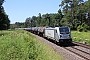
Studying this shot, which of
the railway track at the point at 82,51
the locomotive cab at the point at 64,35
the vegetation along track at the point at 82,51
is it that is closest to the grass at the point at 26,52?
the railway track at the point at 82,51

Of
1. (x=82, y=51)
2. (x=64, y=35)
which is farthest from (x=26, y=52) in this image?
(x=64, y=35)

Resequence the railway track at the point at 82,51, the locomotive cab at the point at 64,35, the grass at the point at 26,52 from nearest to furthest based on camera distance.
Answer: the grass at the point at 26,52, the railway track at the point at 82,51, the locomotive cab at the point at 64,35

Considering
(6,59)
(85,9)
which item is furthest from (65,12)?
(6,59)

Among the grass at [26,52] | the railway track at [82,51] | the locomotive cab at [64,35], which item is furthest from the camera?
the locomotive cab at [64,35]

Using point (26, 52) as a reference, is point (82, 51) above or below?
below

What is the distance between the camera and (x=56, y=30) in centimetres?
2986

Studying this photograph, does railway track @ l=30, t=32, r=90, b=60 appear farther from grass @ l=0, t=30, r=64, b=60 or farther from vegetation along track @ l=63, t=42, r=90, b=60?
grass @ l=0, t=30, r=64, b=60

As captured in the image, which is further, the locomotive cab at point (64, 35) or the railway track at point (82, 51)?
the locomotive cab at point (64, 35)

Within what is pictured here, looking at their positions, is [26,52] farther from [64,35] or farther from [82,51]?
[64,35]

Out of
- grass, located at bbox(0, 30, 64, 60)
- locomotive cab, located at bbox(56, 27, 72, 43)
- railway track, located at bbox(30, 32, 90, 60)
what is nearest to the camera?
grass, located at bbox(0, 30, 64, 60)

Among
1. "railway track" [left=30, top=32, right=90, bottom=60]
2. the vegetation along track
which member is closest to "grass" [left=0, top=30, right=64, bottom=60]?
"railway track" [left=30, top=32, right=90, bottom=60]

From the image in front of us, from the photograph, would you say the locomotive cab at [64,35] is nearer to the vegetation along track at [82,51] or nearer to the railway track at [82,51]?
the railway track at [82,51]

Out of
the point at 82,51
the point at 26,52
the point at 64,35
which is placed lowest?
the point at 82,51

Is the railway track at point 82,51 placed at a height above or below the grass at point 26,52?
below
